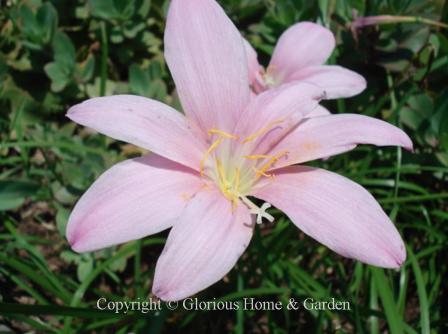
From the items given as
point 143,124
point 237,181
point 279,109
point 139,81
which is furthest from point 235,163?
point 139,81

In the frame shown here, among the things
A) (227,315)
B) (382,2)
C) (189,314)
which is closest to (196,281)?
(189,314)

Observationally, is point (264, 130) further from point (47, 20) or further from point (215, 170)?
point (47, 20)

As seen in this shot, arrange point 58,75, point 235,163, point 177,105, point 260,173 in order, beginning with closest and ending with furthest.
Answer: point 260,173, point 235,163, point 177,105, point 58,75

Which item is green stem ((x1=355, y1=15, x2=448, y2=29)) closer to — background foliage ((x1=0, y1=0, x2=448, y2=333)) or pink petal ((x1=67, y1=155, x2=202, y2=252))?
background foliage ((x1=0, y1=0, x2=448, y2=333))

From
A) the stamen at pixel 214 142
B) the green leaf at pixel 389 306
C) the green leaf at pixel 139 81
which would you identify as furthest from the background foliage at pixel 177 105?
the stamen at pixel 214 142

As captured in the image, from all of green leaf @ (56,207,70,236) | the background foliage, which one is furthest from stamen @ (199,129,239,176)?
green leaf @ (56,207,70,236)

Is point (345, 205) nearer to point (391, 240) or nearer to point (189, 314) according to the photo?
point (391, 240)

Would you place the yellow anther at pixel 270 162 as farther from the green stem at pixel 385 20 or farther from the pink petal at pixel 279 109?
the green stem at pixel 385 20
